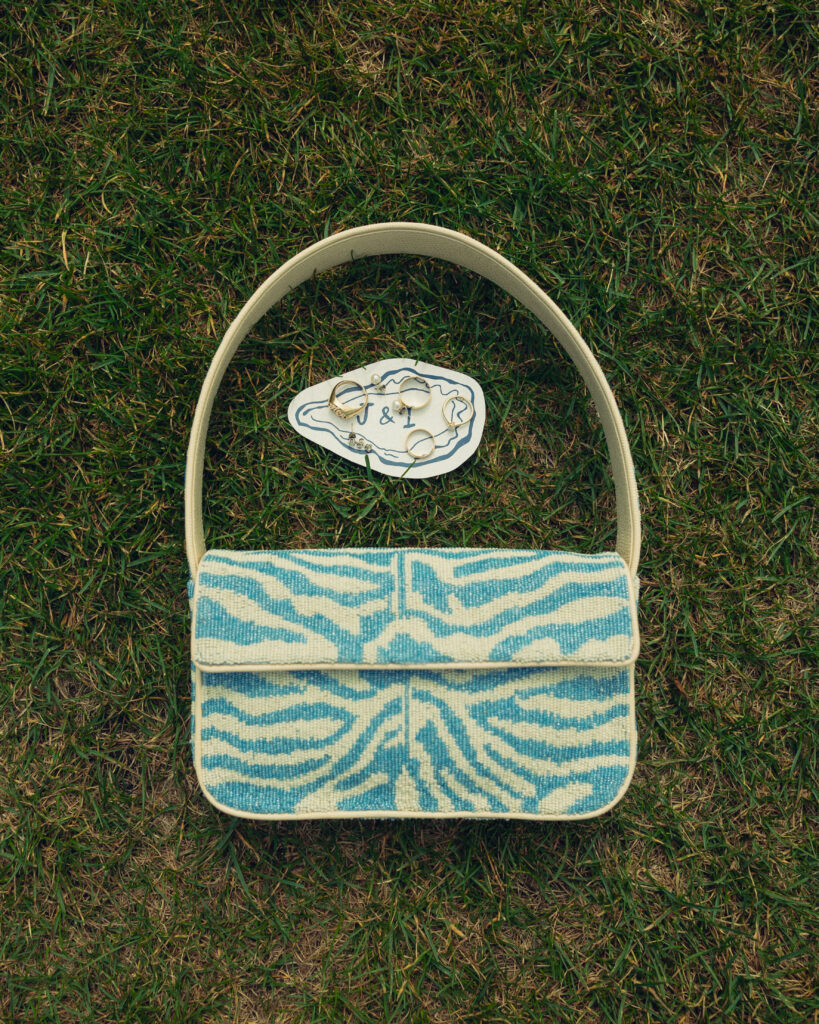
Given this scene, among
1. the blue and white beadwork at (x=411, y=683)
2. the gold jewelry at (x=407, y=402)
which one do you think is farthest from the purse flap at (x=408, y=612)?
the gold jewelry at (x=407, y=402)

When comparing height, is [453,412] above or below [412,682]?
above

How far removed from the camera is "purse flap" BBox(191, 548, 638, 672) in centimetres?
96

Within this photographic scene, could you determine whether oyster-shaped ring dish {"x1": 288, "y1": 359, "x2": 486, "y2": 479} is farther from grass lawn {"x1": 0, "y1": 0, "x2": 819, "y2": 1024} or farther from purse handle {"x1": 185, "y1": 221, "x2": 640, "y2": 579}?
purse handle {"x1": 185, "y1": 221, "x2": 640, "y2": 579}

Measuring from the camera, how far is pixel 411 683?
3.22ft

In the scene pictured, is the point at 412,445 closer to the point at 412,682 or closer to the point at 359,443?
the point at 359,443

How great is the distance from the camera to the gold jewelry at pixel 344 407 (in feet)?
3.76

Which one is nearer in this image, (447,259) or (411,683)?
(411,683)

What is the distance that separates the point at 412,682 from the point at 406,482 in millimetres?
324

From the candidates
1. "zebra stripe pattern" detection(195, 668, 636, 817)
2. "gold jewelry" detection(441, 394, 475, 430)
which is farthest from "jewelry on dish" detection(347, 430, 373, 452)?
"zebra stripe pattern" detection(195, 668, 636, 817)

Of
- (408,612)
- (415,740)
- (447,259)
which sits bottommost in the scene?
(415,740)

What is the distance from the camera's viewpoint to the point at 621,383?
3.91 ft

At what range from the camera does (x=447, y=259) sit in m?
1.16

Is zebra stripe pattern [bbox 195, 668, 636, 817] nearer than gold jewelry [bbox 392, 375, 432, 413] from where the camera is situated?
Yes

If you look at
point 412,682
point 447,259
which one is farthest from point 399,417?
point 412,682
